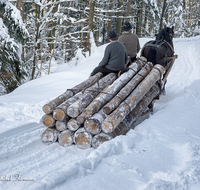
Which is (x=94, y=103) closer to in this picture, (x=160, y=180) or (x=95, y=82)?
(x=95, y=82)

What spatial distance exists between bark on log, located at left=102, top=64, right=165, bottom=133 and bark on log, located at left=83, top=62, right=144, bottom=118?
0.31m

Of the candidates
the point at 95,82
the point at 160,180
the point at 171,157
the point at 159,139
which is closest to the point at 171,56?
the point at 95,82

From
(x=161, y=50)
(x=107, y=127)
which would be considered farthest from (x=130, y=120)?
(x=161, y=50)

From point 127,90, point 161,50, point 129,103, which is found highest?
point 161,50

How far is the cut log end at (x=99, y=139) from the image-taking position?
11.0 feet

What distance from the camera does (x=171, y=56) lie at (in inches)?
271

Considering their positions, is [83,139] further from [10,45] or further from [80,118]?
[10,45]

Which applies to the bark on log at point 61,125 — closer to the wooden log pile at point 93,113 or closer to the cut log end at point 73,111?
the wooden log pile at point 93,113

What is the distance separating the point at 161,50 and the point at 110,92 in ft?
9.51

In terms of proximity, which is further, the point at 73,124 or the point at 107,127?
the point at 73,124

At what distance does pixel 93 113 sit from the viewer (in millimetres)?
3551

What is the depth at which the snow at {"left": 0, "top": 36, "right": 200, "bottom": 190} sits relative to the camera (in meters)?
2.36

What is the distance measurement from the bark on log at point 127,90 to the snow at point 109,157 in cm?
57

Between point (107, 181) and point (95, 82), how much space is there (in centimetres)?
262
